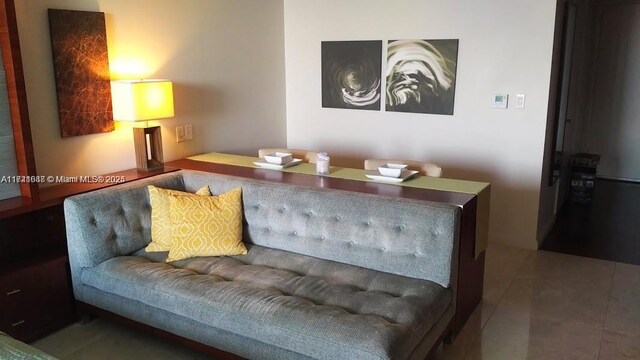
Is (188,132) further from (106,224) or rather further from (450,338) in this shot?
(450,338)

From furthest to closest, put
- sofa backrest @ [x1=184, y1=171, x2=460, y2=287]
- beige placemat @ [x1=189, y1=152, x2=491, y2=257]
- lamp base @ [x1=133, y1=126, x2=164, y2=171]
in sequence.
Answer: lamp base @ [x1=133, y1=126, x2=164, y2=171], beige placemat @ [x1=189, y1=152, x2=491, y2=257], sofa backrest @ [x1=184, y1=171, x2=460, y2=287]

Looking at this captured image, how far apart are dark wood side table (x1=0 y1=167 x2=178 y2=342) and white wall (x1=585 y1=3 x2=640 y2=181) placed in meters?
6.19

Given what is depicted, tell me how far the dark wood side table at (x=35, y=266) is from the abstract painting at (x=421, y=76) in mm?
2618

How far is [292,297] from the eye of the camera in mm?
2316

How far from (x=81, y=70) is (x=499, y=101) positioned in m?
3.04

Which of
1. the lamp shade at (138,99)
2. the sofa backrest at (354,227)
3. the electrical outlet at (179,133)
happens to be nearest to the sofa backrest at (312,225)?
the sofa backrest at (354,227)

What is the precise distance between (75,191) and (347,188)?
157 centimetres

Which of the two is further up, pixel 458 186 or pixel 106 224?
pixel 458 186

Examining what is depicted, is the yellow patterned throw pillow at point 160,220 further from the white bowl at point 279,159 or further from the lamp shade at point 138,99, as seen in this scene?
the white bowl at point 279,159

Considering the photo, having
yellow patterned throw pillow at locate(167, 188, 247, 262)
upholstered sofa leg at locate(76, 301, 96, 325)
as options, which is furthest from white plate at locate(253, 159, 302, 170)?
upholstered sofa leg at locate(76, 301, 96, 325)

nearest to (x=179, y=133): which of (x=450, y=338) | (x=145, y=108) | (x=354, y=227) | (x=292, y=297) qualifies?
(x=145, y=108)

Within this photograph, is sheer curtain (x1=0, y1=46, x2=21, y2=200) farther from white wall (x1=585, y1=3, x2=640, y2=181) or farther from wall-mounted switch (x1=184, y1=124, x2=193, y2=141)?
white wall (x1=585, y1=3, x2=640, y2=181)

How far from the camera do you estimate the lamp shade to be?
3193 mm

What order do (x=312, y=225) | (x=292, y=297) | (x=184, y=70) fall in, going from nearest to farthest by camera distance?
(x=292, y=297) → (x=312, y=225) → (x=184, y=70)
